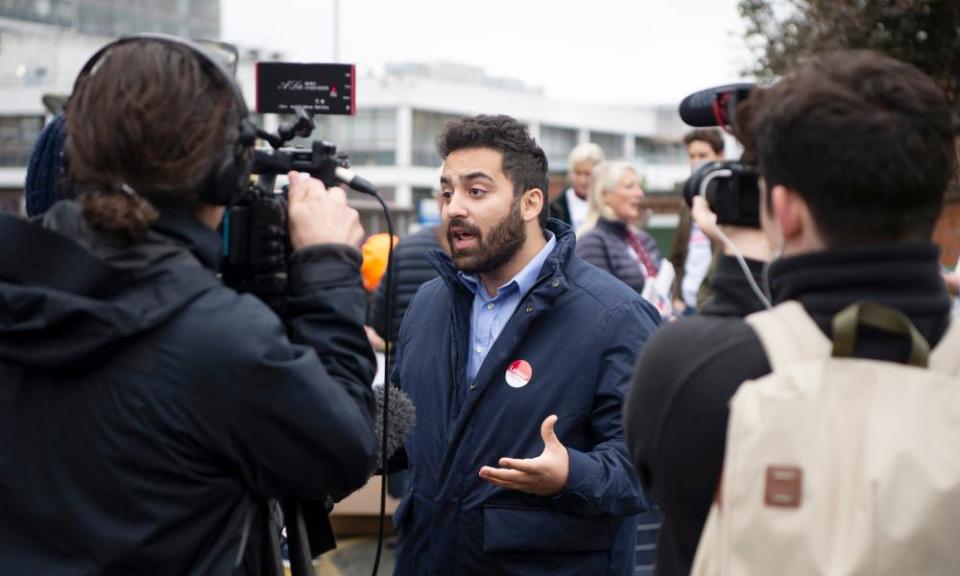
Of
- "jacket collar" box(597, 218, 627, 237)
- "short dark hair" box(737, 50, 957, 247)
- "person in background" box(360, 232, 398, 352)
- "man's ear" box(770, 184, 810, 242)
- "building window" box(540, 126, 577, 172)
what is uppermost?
"short dark hair" box(737, 50, 957, 247)

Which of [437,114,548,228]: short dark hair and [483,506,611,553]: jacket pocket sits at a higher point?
[437,114,548,228]: short dark hair

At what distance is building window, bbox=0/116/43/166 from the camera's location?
65500 millimetres

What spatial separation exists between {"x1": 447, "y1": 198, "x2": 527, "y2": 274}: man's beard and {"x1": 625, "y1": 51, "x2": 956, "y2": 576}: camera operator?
1776 millimetres

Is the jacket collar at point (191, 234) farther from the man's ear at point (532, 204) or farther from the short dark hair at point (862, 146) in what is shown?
the man's ear at point (532, 204)

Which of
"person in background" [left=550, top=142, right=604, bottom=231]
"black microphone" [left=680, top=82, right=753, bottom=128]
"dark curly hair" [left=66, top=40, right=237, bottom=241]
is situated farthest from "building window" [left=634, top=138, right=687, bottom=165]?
"dark curly hair" [left=66, top=40, right=237, bottom=241]

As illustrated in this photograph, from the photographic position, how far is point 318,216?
7.77 ft

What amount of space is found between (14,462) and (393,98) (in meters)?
63.6

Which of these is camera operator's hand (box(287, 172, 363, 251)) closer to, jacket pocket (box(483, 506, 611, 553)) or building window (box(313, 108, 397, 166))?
jacket pocket (box(483, 506, 611, 553))

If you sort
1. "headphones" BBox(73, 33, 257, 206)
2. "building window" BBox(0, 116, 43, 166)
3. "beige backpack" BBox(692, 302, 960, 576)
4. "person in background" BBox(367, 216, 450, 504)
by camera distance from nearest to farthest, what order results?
1. "beige backpack" BBox(692, 302, 960, 576)
2. "headphones" BBox(73, 33, 257, 206)
3. "person in background" BBox(367, 216, 450, 504)
4. "building window" BBox(0, 116, 43, 166)

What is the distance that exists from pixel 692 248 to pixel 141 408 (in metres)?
6.53

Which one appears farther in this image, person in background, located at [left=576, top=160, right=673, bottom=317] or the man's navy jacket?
person in background, located at [left=576, top=160, right=673, bottom=317]

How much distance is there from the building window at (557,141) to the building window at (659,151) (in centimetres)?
829

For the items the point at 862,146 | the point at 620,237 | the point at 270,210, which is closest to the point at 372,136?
the point at 620,237

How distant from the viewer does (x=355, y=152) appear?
214 ft
